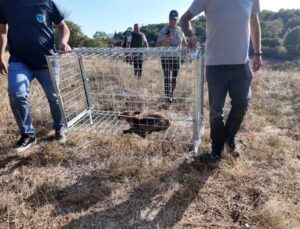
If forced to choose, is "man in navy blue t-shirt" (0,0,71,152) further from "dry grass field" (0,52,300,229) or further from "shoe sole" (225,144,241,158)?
"shoe sole" (225,144,241,158)

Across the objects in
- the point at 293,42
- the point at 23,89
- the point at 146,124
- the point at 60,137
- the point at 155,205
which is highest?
the point at 23,89

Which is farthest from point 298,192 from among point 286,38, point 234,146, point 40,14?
point 286,38

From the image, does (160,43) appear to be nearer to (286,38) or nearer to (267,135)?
(267,135)

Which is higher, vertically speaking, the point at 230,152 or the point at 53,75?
the point at 53,75

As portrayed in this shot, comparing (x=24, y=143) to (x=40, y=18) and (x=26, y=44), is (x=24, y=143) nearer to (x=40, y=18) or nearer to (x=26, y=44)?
(x=26, y=44)

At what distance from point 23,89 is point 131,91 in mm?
1570

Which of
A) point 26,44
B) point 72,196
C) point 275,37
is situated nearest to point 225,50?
point 72,196

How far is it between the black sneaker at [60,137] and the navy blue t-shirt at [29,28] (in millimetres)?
716

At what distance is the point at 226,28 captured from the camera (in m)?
2.67

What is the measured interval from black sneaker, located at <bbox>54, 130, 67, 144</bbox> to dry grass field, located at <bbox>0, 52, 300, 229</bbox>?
0.08 metres

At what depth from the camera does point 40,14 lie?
3.07 m

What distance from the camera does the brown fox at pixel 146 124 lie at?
3350 millimetres

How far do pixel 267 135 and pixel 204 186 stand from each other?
1.43 metres

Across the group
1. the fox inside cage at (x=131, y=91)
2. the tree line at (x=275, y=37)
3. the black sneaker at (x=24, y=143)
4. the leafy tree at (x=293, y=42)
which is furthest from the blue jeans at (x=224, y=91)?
the leafy tree at (x=293, y=42)
